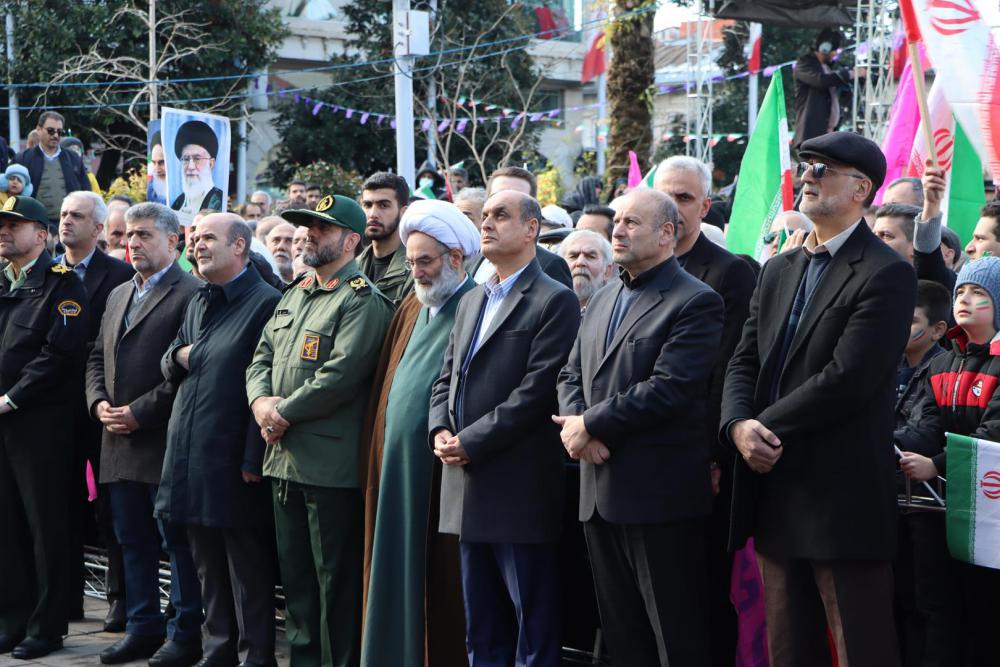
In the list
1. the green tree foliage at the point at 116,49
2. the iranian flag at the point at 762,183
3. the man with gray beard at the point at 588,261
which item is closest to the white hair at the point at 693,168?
the man with gray beard at the point at 588,261

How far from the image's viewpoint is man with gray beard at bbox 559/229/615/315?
→ 6.98 m

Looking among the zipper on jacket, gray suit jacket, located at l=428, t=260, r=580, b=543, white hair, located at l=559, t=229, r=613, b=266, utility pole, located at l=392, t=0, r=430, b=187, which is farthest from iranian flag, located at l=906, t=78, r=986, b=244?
utility pole, located at l=392, t=0, r=430, b=187

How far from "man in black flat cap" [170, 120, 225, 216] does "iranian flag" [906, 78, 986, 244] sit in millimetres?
4741

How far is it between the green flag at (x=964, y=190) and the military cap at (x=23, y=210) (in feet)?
17.7

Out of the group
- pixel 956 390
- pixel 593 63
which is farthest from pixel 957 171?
pixel 593 63

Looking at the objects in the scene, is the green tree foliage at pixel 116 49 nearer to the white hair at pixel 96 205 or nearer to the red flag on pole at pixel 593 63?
the red flag on pole at pixel 593 63

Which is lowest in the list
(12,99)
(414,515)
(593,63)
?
(414,515)

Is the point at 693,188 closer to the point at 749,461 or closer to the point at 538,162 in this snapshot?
the point at 749,461

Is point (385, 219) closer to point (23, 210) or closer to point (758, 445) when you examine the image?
point (23, 210)

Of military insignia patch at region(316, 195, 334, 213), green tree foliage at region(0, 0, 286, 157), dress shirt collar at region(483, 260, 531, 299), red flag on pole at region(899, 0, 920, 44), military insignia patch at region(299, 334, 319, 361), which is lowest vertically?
military insignia patch at region(299, 334, 319, 361)

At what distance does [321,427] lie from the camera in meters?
5.96

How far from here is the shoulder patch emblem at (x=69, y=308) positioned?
712cm

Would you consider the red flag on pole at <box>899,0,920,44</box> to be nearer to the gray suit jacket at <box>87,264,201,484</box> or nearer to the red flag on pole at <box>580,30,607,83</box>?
the gray suit jacket at <box>87,264,201,484</box>

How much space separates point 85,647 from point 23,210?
2389mm
